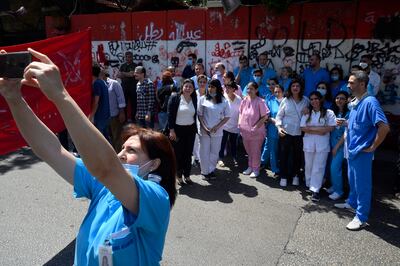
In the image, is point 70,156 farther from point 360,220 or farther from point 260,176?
point 260,176

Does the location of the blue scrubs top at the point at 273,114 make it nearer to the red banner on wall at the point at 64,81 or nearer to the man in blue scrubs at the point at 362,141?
the man in blue scrubs at the point at 362,141

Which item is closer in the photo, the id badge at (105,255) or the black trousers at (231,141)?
the id badge at (105,255)

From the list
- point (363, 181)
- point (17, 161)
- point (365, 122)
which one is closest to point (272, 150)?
point (363, 181)

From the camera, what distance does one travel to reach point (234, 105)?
6914 millimetres

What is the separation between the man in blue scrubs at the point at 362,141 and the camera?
4469 mm

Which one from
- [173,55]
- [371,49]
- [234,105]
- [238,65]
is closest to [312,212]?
[234,105]

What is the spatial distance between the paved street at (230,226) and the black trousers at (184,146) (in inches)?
13.8

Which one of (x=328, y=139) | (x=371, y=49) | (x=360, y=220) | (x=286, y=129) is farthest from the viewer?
(x=371, y=49)

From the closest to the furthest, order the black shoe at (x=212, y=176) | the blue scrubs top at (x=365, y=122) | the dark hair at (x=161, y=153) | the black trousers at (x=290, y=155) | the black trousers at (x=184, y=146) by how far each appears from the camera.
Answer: the dark hair at (x=161, y=153) < the blue scrubs top at (x=365, y=122) < the black trousers at (x=184, y=146) < the black trousers at (x=290, y=155) < the black shoe at (x=212, y=176)

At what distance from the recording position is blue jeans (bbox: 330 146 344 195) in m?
5.49

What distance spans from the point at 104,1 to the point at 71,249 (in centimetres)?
1266

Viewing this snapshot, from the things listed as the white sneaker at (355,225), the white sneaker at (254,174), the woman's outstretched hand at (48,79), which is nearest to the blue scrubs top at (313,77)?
the white sneaker at (254,174)

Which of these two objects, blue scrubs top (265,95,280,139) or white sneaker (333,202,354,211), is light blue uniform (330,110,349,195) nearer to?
white sneaker (333,202,354,211)

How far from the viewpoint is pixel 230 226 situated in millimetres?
4586
